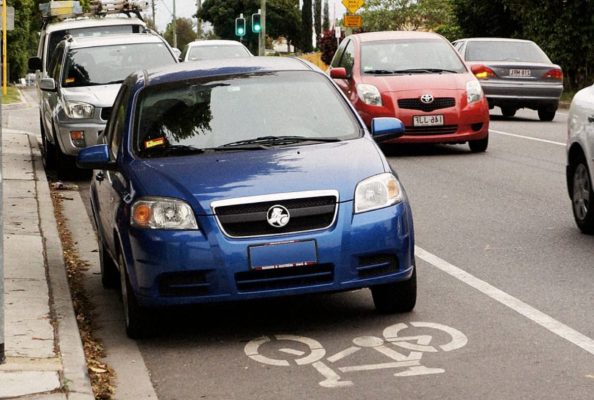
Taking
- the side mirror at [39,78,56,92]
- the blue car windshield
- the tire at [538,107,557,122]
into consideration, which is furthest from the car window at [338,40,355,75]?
the blue car windshield

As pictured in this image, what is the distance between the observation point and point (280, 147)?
8141 mm

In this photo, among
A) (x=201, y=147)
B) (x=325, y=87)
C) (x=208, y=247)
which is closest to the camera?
(x=208, y=247)

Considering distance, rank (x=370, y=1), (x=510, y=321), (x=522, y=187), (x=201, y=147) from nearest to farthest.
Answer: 1. (x=510, y=321)
2. (x=201, y=147)
3. (x=522, y=187)
4. (x=370, y=1)

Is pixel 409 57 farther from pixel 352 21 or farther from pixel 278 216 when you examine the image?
pixel 352 21

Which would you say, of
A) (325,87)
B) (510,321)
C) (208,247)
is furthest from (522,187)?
(208,247)

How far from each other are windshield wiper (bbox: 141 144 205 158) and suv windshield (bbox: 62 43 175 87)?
854cm

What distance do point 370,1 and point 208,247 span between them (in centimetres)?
8825

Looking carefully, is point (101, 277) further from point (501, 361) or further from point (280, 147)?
point (501, 361)

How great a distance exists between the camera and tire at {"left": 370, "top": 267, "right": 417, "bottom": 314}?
7.88 m

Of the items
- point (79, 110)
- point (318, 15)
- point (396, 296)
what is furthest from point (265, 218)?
point (318, 15)

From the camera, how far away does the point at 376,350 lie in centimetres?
718

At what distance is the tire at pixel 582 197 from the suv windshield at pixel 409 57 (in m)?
7.80

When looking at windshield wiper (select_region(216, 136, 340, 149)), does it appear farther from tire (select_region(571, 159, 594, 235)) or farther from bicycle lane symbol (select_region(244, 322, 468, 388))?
tire (select_region(571, 159, 594, 235))

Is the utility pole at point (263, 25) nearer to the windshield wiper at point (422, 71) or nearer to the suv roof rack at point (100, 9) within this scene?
the suv roof rack at point (100, 9)
